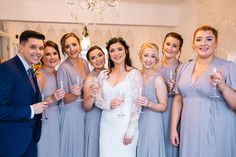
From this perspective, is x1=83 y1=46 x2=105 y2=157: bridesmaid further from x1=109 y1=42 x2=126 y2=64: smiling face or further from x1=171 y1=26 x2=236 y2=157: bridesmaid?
x1=171 y1=26 x2=236 y2=157: bridesmaid

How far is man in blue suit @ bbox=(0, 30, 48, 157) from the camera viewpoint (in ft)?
6.02

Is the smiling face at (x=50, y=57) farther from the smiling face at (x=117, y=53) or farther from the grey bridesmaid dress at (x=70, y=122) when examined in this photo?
the smiling face at (x=117, y=53)

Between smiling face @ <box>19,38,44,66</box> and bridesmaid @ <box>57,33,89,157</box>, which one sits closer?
smiling face @ <box>19,38,44,66</box>

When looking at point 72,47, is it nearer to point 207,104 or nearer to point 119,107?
point 119,107

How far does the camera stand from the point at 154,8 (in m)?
5.94

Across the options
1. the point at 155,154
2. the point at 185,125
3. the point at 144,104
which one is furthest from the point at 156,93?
the point at 155,154

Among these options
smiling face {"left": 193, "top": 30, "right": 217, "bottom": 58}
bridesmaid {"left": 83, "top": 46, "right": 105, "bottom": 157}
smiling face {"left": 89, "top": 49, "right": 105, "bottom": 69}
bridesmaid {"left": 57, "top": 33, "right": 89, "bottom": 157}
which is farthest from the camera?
smiling face {"left": 89, "top": 49, "right": 105, "bottom": 69}

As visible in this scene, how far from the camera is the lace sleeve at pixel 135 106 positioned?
2.28 meters

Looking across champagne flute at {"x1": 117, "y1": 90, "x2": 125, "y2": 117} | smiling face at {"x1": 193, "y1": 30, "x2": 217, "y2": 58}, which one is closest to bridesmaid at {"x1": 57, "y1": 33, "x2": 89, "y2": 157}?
champagne flute at {"x1": 117, "y1": 90, "x2": 125, "y2": 117}

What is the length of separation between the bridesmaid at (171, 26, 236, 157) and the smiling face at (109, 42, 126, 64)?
0.56 meters

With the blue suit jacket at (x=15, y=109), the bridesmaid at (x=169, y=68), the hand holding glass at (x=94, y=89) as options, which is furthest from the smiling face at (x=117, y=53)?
the blue suit jacket at (x=15, y=109)

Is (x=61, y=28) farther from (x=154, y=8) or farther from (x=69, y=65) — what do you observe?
(x=69, y=65)

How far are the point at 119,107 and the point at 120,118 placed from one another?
93 mm

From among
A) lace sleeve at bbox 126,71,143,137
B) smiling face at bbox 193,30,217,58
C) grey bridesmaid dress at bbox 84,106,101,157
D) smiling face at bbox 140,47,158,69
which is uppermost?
smiling face at bbox 193,30,217,58
